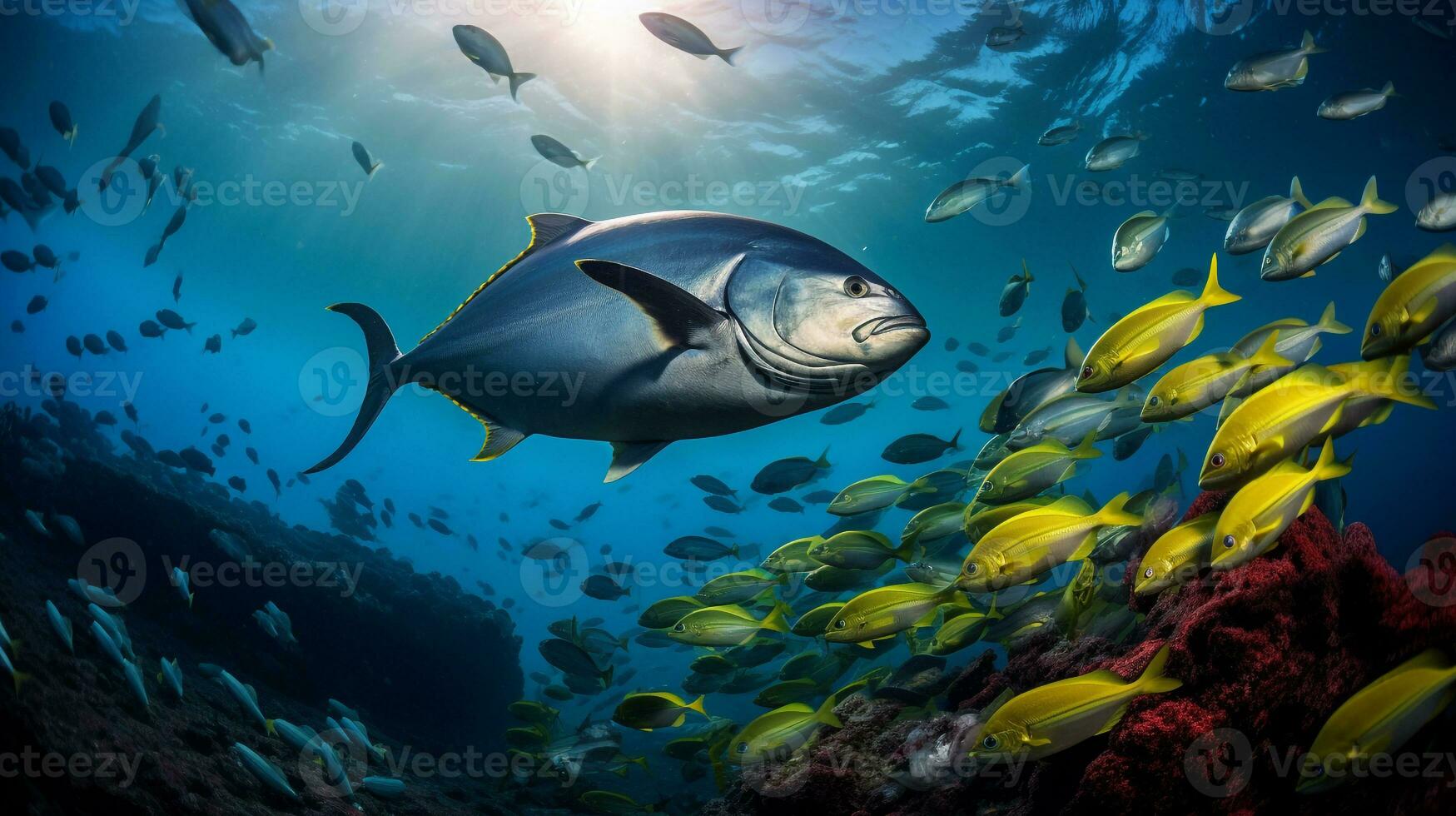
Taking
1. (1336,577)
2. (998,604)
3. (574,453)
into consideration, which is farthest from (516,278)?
(574,453)

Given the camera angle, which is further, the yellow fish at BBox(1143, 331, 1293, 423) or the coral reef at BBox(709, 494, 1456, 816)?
the yellow fish at BBox(1143, 331, 1293, 423)

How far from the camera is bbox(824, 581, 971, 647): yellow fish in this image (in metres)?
3.61

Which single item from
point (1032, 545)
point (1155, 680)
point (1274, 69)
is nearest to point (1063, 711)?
point (1155, 680)

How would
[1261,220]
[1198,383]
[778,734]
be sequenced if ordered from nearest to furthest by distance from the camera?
[1198,383]
[778,734]
[1261,220]

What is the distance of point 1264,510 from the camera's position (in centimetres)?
210

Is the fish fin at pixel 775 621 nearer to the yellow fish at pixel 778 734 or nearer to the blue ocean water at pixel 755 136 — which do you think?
the yellow fish at pixel 778 734

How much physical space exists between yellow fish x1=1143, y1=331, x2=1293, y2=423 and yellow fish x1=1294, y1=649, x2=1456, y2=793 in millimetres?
1212

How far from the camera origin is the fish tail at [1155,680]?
207 cm

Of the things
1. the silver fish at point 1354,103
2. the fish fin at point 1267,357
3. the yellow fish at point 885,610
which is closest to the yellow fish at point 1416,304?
the fish fin at point 1267,357

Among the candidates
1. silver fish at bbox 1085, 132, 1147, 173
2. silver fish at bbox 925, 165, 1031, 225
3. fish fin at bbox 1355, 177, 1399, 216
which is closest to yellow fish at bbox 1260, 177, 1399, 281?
fish fin at bbox 1355, 177, 1399, 216

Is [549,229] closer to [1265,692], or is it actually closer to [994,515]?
[994,515]

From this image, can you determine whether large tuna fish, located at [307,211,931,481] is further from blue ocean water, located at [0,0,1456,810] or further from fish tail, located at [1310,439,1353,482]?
blue ocean water, located at [0,0,1456,810]

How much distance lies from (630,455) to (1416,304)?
3.10m

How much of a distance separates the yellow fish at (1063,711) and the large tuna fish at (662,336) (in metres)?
1.33
